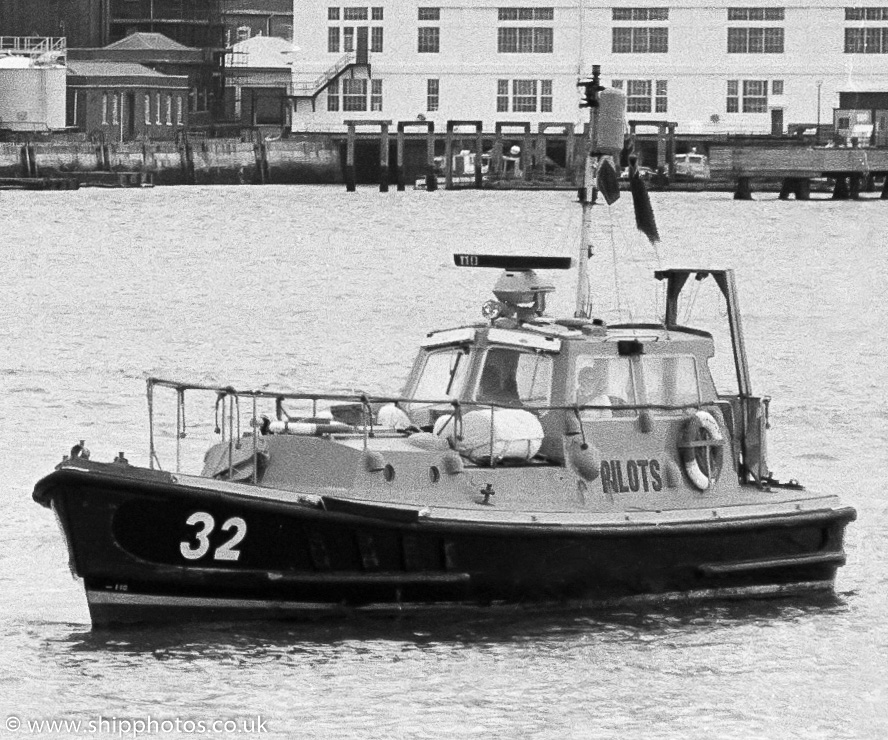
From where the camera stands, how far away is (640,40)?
4966 inches

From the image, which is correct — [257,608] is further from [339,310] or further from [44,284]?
[44,284]

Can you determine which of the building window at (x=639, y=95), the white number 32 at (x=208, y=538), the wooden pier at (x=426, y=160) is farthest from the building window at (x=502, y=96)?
the white number 32 at (x=208, y=538)

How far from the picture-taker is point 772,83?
4998 inches

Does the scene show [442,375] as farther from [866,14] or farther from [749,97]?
[866,14]

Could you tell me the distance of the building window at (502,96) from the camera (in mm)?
128750

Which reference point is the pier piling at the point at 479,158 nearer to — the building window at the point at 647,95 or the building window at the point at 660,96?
the building window at the point at 647,95

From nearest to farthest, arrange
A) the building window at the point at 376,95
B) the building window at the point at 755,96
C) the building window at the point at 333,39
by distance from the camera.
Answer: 1. the building window at the point at 755,96
2. the building window at the point at 376,95
3. the building window at the point at 333,39

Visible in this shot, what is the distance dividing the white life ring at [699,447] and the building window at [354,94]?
112766mm

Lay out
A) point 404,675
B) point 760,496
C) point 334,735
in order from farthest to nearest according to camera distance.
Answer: point 760,496
point 404,675
point 334,735

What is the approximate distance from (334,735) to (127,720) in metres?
1.65

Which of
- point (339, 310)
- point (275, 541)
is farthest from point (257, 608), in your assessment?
point (339, 310)

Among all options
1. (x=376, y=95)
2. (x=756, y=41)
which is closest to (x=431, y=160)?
(x=376, y=95)

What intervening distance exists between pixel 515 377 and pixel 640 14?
108660mm

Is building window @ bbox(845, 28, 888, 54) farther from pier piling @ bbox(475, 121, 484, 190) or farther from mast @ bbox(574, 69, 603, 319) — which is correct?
mast @ bbox(574, 69, 603, 319)
